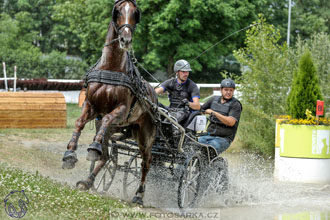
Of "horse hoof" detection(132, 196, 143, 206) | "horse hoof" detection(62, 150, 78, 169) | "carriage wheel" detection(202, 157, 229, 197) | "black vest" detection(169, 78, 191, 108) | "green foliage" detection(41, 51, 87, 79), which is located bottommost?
"horse hoof" detection(132, 196, 143, 206)

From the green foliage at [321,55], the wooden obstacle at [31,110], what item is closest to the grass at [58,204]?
the green foliage at [321,55]

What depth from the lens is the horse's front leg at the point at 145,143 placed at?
7387mm

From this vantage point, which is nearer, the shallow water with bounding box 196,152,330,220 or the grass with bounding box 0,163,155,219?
the grass with bounding box 0,163,155,219

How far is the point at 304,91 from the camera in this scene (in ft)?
35.6

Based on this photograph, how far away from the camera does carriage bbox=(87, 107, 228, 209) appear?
7441 mm

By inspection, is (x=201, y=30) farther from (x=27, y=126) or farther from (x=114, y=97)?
(x=114, y=97)

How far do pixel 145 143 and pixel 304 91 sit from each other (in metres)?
4.67

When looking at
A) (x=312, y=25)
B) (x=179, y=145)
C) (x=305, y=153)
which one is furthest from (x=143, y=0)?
(x=179, y=145)

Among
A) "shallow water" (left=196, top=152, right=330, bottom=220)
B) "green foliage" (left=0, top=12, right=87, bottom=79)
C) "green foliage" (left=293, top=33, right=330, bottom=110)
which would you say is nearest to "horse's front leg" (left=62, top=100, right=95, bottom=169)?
"shallow water" (left=196, top=152, right=330, bottom=220)

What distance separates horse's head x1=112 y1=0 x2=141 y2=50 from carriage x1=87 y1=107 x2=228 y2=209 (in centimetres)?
135

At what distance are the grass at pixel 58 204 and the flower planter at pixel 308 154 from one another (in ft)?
15.6

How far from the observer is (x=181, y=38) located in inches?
1323

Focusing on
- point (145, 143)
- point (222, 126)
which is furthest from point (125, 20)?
point (222, 126)

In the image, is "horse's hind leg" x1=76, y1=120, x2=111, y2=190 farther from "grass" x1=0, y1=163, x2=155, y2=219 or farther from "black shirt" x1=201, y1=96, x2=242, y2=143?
"black shirt" x1=201, y1=96, x2=242, y2=143
